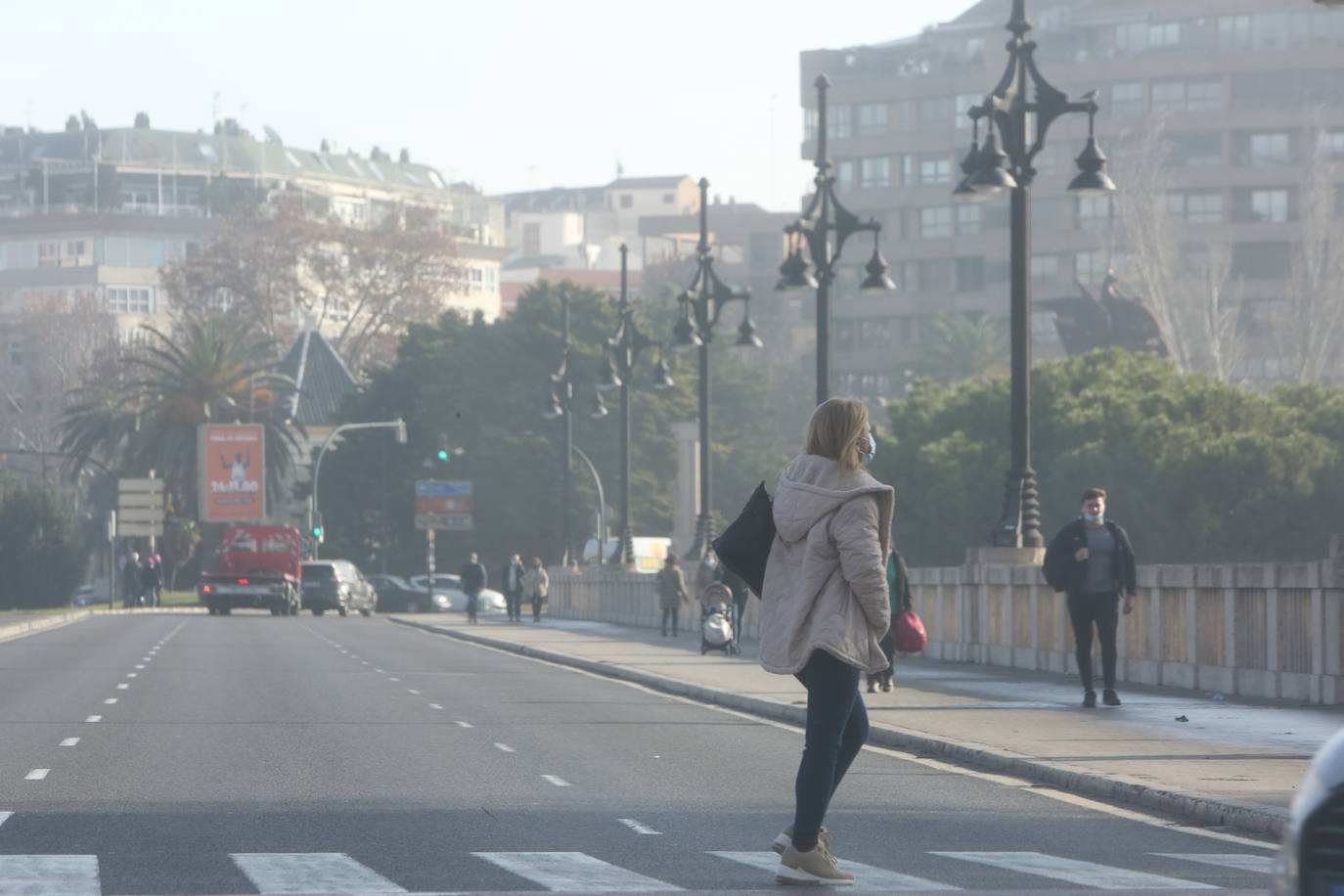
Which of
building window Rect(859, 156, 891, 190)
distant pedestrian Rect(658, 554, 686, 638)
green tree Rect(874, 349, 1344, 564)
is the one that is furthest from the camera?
building window Rect(859, 156, 891, 190)

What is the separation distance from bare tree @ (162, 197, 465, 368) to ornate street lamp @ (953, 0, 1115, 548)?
79.0 m

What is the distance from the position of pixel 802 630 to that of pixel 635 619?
39.9 meters

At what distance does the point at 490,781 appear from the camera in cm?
1327

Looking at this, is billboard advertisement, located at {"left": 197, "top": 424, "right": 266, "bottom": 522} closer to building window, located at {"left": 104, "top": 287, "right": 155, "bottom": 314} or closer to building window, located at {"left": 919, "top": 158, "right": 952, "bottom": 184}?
building window, located at {"left": 919, "top": 158, "right": 952, "bottom": 184}

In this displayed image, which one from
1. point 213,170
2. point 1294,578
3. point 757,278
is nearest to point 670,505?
point 757,278

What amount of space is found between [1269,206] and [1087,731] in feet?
350

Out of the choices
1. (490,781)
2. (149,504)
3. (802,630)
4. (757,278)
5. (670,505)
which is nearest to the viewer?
(802,630)

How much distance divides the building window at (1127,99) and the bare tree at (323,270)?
3894 centimetres

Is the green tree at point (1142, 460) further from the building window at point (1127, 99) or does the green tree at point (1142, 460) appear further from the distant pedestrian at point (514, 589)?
the building window at point (1127, 99)

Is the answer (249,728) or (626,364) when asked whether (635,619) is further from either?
(249,728)

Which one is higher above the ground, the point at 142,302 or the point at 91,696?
the point at 142,302

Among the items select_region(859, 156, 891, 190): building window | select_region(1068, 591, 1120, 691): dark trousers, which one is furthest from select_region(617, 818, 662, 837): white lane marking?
select_region(859, 156, 891, 190): building window

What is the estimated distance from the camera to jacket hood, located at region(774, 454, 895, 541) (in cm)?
878

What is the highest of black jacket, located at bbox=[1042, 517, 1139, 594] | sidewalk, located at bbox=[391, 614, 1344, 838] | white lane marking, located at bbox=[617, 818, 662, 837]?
black jacket, located at bbox=[1042, 517, 1139, 594]
